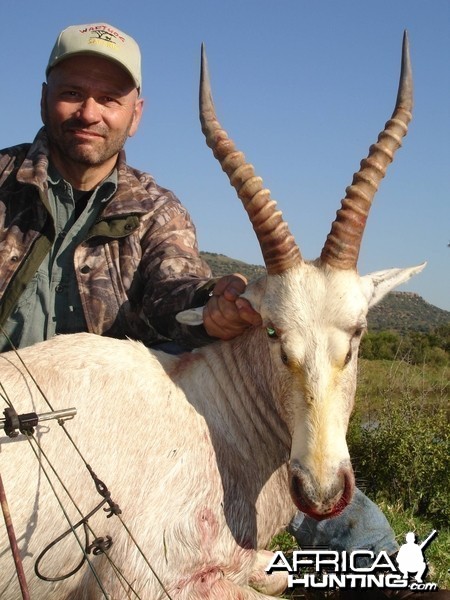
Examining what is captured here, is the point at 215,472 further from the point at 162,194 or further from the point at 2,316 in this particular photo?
the point at 162,194

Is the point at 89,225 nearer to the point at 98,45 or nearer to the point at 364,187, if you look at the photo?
the point at 98,45

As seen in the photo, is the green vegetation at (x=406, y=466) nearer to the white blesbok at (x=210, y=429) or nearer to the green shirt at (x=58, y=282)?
the white blesbok at (x=210, y=429)

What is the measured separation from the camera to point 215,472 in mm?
4164

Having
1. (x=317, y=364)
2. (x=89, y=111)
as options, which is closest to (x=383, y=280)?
(x=317, y=364)

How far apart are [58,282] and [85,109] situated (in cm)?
142

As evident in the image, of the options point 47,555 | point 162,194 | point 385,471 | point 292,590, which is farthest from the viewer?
point 385,471

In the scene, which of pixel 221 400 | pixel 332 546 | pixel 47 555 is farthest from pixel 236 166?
pixel 332 546

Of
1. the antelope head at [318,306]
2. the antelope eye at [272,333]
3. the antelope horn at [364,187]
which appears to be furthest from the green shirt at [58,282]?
the antelope horn at [364,187]

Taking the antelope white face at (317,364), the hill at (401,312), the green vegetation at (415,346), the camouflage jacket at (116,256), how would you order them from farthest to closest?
1. the hill at (401,312)
2. the green vegetation at (415,346)
3. the camouflage jacket at (116,256)
4. the antelope white face at (317,364)

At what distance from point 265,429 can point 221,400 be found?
34 cm

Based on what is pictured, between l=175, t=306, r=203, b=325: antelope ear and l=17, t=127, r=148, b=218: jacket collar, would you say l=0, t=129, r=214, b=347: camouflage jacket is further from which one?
l=175, t=306, r=203, b=325: antelope ear

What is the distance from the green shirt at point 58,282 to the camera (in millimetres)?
5438

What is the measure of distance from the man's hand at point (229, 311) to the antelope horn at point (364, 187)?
1.96 feet

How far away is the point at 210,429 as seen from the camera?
14.3 feet
